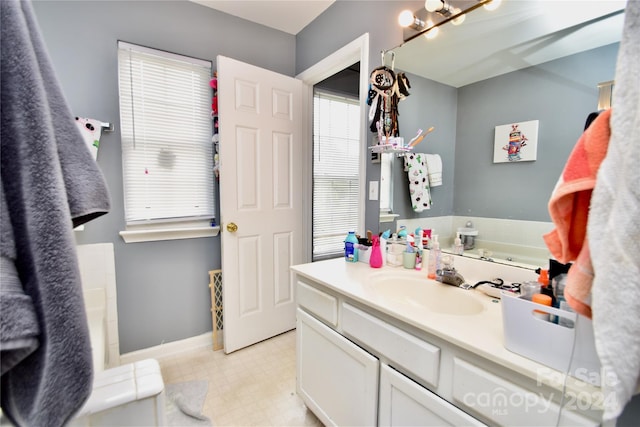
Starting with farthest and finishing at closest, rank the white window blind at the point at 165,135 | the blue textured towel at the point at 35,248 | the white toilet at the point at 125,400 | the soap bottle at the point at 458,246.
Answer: the white window blind at the point at 165,135 → the soap bottle at the point at 458,246 → the white toilet at the point at 125,400 → the blue textured towel at the point at 35,248

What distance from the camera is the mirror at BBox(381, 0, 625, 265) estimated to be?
0.97m

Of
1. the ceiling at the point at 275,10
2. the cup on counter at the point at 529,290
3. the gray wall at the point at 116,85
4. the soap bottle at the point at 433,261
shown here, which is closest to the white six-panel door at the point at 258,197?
the gray wall at the point at 116,85

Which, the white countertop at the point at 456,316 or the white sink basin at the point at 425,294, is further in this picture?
the white sink basin at the point at 425,294

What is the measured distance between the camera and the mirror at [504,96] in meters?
0.97

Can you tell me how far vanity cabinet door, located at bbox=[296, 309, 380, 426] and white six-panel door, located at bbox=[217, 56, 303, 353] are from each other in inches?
32.1

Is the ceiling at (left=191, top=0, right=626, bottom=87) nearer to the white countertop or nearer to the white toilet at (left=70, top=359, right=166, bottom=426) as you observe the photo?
the white countertop

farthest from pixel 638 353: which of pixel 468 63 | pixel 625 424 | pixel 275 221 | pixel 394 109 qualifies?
pixel 275 221

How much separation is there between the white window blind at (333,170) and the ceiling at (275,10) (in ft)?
2.08

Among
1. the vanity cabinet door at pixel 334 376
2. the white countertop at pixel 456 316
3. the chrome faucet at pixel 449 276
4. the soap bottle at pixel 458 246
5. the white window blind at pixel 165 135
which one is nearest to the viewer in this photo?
the white countertop at pixel 456 316

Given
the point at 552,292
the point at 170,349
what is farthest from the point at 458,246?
the point at 170,349

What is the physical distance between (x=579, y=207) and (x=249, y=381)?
1.93 m

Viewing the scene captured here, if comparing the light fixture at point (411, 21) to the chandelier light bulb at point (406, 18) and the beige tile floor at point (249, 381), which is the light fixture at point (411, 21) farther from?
the beige tile floor at point (249, 381)

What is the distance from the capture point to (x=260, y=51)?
2.30 meters

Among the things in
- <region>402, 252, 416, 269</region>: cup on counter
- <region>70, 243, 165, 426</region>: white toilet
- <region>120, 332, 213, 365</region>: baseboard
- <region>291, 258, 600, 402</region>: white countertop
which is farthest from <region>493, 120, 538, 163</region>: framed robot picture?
Result: <region>120, 332, 213, 365</region>: baseboard
